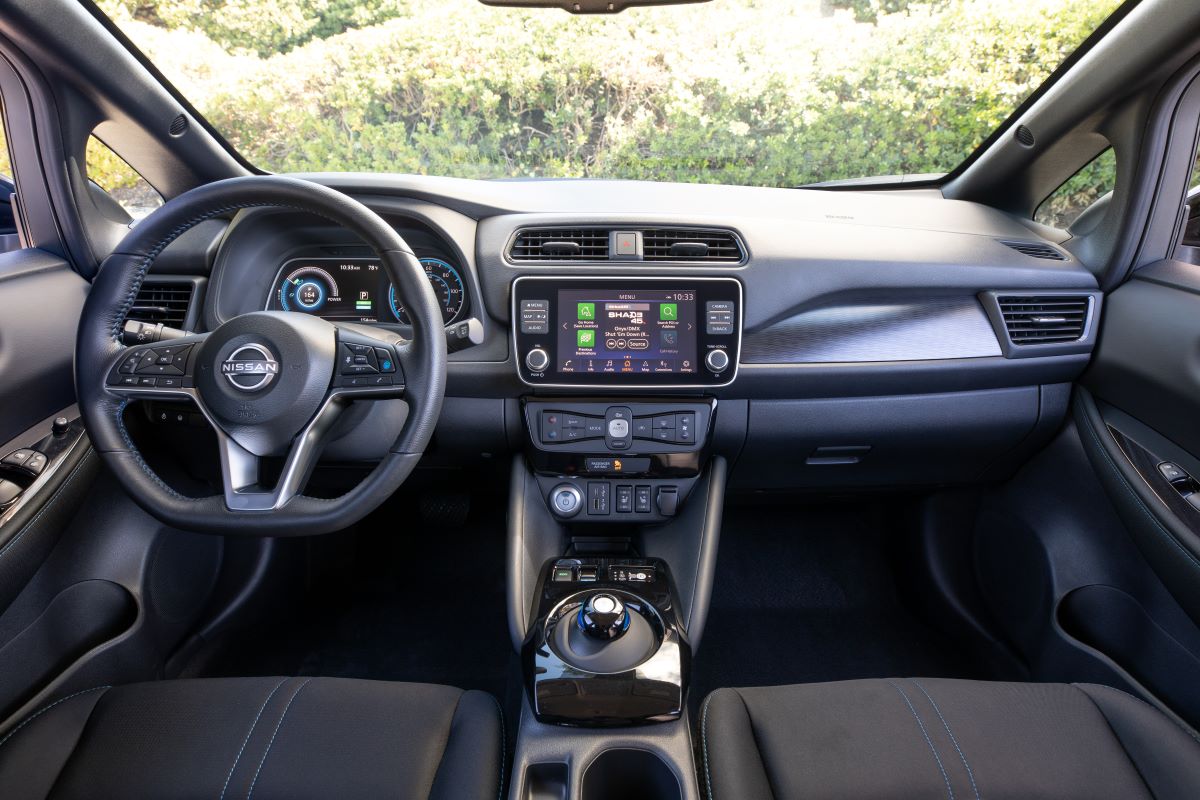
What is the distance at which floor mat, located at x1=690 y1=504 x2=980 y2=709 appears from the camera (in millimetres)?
2213

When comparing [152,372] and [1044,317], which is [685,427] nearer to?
[1044,317]

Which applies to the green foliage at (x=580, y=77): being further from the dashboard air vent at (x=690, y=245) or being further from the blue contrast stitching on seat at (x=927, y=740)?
the blue contrast stitching on seat at (x=927, y=740)

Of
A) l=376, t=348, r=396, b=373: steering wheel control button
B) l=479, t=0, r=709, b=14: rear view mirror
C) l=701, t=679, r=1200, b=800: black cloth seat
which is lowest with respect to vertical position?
l=701, t=679, r=1200, b=800: black cloth seat

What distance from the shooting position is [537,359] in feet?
5.56

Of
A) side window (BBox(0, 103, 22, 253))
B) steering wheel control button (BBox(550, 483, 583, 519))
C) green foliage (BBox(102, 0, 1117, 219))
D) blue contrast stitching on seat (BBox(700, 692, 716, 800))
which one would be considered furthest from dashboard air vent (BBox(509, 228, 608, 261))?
side window (BBox(0, 103, 22, 253))

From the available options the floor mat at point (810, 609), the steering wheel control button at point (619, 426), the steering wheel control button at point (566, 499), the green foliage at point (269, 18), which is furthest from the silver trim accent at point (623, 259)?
the floor mat at point (810, 609)

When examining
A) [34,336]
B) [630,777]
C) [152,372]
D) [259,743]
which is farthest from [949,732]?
[34,336]

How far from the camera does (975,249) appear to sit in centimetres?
187

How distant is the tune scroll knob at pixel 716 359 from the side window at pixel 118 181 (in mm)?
1480

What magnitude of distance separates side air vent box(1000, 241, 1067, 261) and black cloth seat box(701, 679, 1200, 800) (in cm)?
109

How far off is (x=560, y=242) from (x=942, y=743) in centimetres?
132

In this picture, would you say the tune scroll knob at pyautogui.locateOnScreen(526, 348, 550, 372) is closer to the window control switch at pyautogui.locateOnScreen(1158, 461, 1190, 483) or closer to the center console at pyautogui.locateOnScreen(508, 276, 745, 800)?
the center console at pyautogui.locateOnScreen(508, 276, 745, 800)

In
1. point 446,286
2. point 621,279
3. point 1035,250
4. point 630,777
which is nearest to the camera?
point 630,777

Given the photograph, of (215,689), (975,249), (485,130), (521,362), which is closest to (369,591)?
(215,689)
